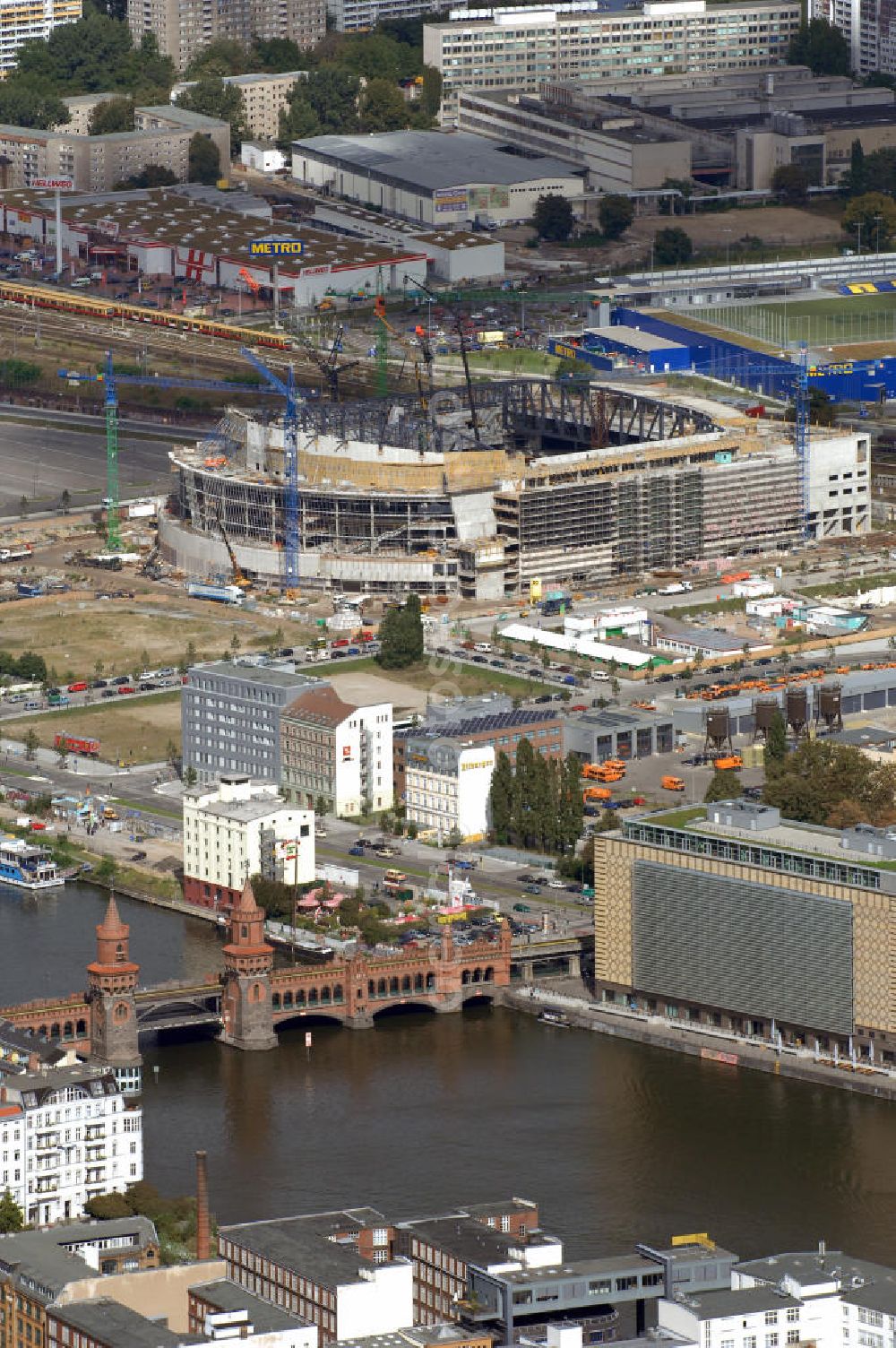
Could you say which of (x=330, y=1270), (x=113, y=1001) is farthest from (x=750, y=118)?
(x=330, y=1270)

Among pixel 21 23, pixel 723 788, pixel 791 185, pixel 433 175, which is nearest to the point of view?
pixel 723 788

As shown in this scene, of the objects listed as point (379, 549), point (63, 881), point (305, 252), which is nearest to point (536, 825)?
point (63, 881)

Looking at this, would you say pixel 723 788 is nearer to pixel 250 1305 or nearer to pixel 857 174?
pixel 250 1305

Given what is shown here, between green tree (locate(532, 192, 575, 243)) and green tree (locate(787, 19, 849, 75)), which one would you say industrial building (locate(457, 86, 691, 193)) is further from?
green tree (locate(787, 19, 849, 75))

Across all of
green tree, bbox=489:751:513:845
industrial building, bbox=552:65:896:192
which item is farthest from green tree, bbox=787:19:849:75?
green tree, bbox=489:751:513:845

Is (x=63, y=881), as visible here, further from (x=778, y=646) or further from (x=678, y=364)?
(x=678, y=364)
